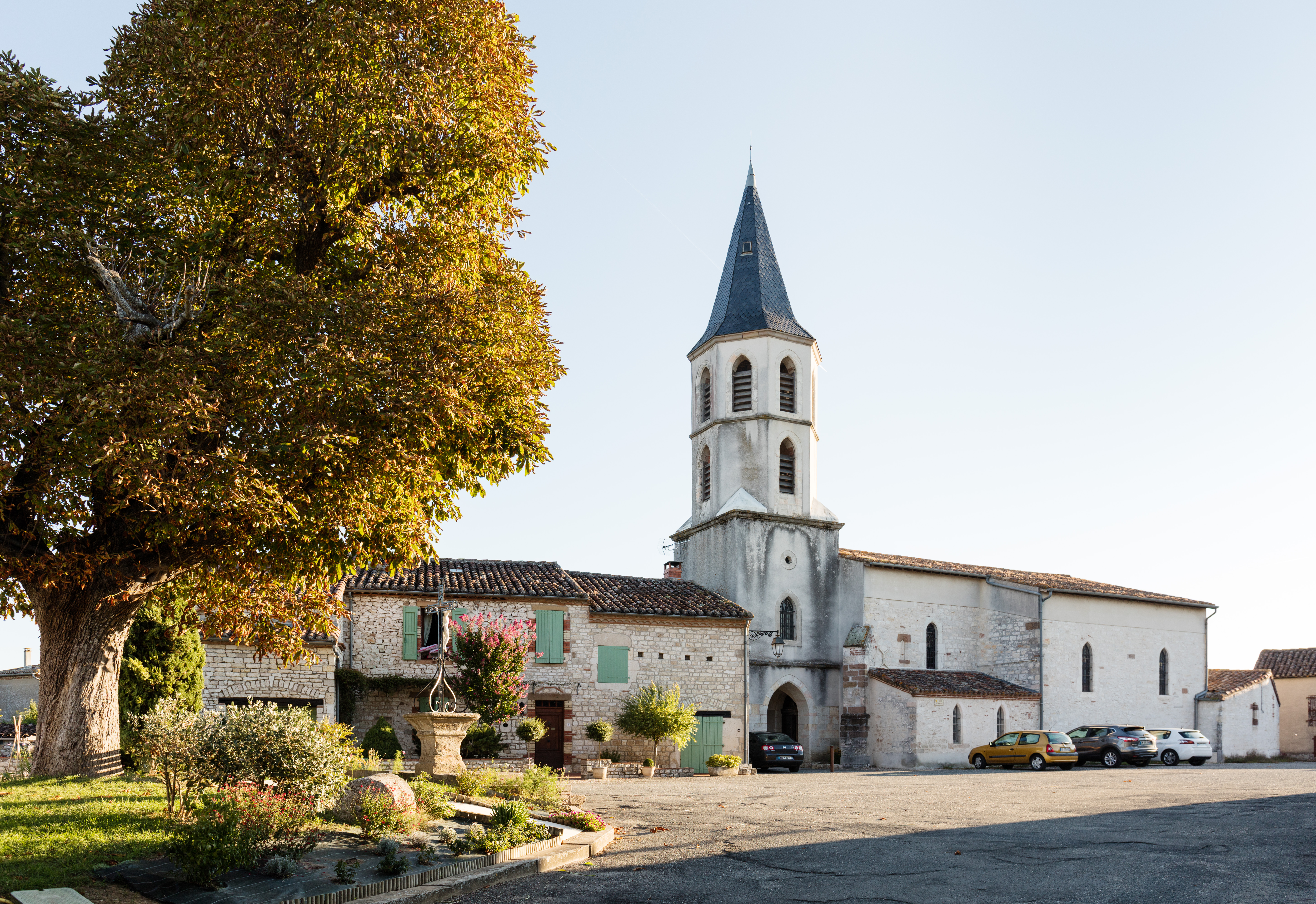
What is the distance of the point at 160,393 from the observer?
1063cm

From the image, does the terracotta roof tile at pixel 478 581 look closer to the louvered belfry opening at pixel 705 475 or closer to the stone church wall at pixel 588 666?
the stone church wall at pixel 588 666

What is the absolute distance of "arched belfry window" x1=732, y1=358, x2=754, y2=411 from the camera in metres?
38.9

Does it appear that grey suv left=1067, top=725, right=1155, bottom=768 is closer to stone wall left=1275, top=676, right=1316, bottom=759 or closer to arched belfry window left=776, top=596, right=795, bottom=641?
arched belfry window left=776, top=596, right=795, bottom=641

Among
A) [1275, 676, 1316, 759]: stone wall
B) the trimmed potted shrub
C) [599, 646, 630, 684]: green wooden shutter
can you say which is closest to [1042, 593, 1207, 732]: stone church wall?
[1275, 676, 1316, 759]: stone wall

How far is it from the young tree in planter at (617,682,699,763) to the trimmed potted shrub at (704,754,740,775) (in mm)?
885

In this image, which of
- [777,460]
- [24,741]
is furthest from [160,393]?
[777,460]

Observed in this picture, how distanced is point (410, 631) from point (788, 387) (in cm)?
1699

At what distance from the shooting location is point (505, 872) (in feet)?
32.0

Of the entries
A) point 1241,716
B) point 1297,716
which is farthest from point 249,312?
point 1297,716

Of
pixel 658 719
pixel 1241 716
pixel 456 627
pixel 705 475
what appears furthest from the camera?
pixel 1241 716

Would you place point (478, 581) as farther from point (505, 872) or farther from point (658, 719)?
point (505, 872)

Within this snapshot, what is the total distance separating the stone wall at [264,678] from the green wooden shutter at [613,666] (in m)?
7.56

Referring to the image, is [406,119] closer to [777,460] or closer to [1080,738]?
[777,460]

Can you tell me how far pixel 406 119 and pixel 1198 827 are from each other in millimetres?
12669
